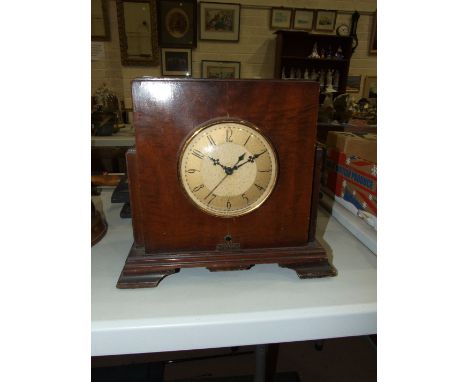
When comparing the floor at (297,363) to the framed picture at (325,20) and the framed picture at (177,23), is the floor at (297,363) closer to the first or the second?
the framed picture at (177,23)

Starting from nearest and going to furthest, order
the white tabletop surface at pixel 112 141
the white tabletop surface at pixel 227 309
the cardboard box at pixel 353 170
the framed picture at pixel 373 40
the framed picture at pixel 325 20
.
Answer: the white tabletop surface at pixel 227 309
the cardboard box at pixel 353 170
the white tabletop surface at pixel 112 141
the framed picture at pixel 325 20
the framed picture at pixel 373 40

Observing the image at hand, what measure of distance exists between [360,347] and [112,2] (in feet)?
12.6

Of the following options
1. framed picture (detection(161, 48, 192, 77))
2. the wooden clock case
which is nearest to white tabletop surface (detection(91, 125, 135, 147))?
framed picture (detection(161, 48, 192, 77))

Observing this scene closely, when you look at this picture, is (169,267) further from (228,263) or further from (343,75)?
(343,75)

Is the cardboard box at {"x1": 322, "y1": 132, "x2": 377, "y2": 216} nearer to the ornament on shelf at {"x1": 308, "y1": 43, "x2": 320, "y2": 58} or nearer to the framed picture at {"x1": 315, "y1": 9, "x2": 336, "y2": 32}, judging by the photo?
the ornament on shelf at {"x1": 308, "y1": 43, "x2": 320, "y2": 58}

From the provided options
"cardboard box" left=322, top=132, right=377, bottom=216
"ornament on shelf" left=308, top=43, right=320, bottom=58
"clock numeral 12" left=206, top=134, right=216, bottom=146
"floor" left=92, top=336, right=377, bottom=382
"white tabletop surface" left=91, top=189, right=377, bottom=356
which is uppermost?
"ornament on shelf" left=308, top=43, right=320, bottom=58

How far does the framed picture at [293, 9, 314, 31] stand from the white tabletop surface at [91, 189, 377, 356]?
3.75m

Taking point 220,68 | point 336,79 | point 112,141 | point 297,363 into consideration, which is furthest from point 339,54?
point 297,363

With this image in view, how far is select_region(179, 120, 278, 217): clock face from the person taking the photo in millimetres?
551

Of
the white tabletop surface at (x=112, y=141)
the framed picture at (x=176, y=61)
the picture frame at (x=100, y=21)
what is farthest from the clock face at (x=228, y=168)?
the picture frame at (x=100, y=21)

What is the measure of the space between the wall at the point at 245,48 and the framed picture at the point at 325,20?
6 cm

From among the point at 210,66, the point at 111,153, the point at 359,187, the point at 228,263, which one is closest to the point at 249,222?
the point at 228,263

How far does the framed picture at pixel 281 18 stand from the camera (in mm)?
3635

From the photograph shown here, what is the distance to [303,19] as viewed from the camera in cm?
373
